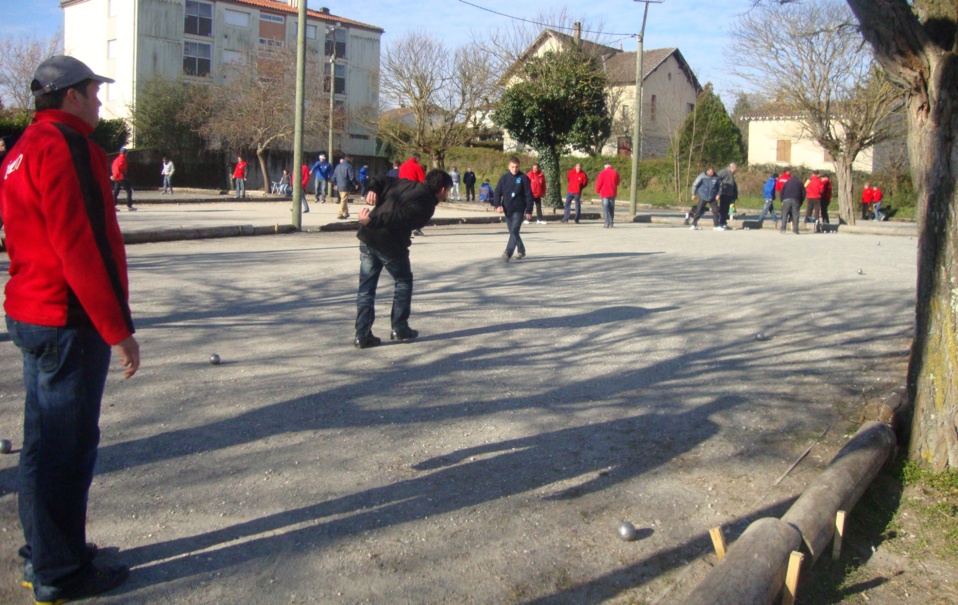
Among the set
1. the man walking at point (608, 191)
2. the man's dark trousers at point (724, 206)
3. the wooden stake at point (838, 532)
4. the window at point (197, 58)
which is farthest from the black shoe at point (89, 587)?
the window at point (197, 58)

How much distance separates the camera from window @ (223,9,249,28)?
54656 mm

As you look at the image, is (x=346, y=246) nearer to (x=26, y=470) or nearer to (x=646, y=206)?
(x=26, y=470)

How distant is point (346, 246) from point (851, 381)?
1067 cm

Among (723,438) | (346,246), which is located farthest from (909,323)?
(346,246)

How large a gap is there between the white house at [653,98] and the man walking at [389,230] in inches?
1788

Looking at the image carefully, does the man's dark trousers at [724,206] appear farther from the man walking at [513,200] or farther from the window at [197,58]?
the window at [197,58]

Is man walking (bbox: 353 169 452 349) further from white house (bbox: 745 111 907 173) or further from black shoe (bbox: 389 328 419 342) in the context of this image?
white house (bbox: 745 111 907 173)

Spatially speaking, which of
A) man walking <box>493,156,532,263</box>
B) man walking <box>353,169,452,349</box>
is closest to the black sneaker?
man walking <box>353,169,452,349</box>

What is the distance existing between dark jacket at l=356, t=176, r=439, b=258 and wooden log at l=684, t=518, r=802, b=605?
173 inches

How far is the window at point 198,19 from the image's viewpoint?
174 feet

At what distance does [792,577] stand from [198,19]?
56757mm

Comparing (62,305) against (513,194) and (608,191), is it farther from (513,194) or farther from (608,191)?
(608,191)

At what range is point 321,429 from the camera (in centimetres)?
527

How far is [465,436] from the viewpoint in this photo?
523 cm
